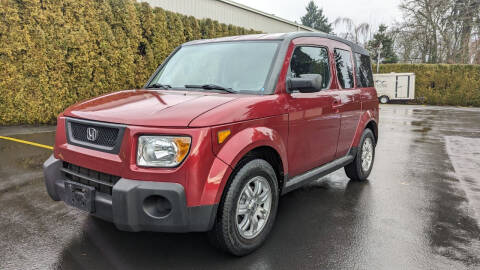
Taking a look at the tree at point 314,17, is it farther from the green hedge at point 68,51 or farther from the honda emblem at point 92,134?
the honda emblem at point 92,134

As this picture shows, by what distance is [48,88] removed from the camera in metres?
9.54

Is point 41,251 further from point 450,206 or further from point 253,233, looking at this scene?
point 450,206

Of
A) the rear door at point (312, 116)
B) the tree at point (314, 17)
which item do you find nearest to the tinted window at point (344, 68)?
the rear door at point (312, 116)

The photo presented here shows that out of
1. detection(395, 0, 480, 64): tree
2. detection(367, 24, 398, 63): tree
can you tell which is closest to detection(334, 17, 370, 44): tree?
detection(367, 24, 398, 63): tree

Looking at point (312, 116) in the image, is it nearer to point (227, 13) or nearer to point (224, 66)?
point (224, 66)

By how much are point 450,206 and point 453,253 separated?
1.41m

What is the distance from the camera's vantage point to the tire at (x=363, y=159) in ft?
16.4

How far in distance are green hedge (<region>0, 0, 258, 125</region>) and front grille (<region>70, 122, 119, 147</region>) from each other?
7502 millimetres

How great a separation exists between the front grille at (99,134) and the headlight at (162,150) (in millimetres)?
270

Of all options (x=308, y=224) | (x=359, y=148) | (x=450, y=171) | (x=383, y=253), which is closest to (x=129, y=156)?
(x=308, y=224)

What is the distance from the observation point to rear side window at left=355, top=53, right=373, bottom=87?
4998 millimetres

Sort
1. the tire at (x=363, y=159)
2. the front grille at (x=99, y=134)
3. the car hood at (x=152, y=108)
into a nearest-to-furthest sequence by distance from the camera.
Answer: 1. the car hood at (x=152, y=108)
2. the front grille at (x=99, y=134)
3. the tire at (x=363, y=159)

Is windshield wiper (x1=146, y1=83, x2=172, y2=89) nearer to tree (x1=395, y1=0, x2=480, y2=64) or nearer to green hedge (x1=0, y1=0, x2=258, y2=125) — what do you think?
green hedge (x1=0, y1=0, x2=258, y2=125)

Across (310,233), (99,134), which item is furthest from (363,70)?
(99,134)
